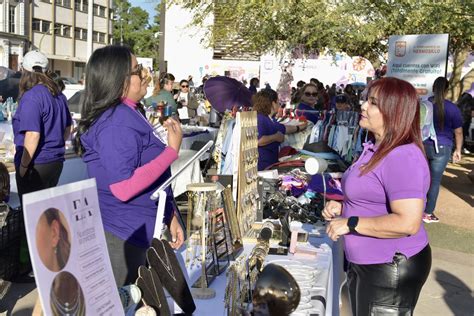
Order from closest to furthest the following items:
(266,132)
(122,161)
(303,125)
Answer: (122,161)
(266,132)
(303,125)

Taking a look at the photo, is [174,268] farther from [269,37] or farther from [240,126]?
[269,37]

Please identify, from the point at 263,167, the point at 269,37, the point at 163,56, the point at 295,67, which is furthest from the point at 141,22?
the point at 263,167

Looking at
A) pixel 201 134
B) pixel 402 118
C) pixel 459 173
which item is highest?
pixel 402 118

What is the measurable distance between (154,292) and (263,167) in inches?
146

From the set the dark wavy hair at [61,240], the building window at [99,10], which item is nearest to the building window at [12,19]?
the building window at [99,10]

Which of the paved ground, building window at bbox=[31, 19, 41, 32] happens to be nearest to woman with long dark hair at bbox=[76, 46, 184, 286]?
the paved ground

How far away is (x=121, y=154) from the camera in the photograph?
221 centimetres

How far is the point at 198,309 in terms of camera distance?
219 centimetres

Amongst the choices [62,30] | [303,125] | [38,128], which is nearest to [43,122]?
[38,128]

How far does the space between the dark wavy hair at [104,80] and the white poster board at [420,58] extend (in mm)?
7530

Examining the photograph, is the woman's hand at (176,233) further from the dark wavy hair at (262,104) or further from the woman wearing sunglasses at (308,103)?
the woman wearing sunglasses at (308,103)

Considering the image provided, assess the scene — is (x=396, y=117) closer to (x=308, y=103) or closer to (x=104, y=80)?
(x=104, y=80)

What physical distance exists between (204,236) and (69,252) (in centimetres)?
117

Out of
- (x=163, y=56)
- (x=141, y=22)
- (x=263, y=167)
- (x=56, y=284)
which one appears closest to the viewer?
(x=56, y=284)
